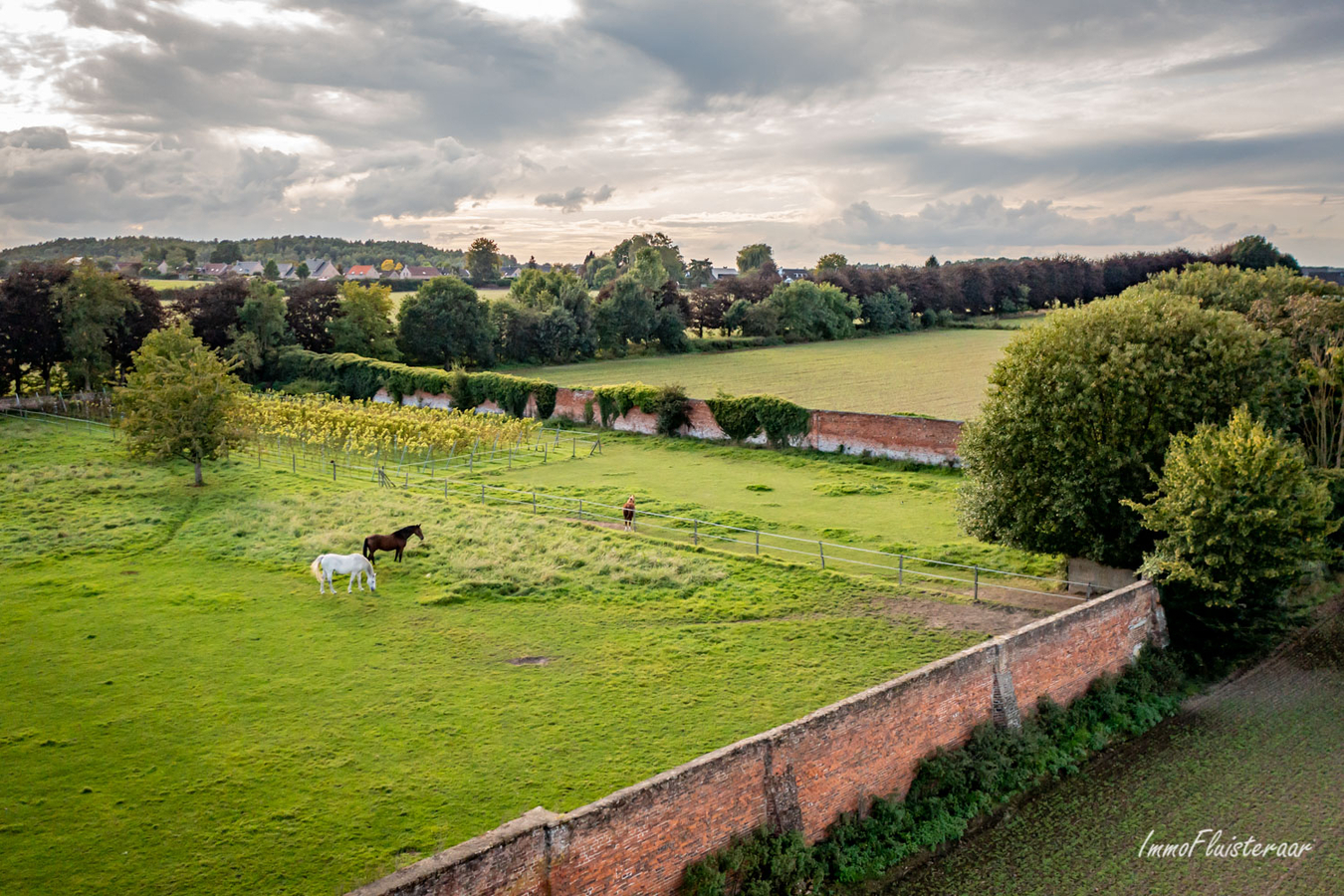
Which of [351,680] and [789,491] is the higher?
[789,491]

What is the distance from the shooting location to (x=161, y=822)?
10805 millimetres

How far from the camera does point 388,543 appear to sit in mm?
21656

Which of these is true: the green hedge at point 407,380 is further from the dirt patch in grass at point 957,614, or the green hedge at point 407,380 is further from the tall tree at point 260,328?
the dirt patch in grass at point 957,614

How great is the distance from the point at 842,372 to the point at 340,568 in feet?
155

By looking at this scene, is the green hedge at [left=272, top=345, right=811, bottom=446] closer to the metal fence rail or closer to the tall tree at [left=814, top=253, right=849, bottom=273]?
the metal fence rail

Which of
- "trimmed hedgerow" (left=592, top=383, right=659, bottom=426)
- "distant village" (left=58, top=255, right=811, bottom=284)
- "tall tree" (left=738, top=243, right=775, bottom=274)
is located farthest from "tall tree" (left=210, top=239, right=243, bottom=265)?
"trimmed hedgerow" (left=592, top=383, right=659, bottom=426)

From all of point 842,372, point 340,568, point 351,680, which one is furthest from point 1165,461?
point 842,372

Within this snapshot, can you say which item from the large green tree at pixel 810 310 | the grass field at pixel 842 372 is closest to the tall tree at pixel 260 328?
the grass field at pixel 842 372

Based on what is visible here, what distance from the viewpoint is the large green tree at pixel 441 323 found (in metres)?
62.3

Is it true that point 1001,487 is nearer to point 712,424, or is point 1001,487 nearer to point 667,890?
point 667,890

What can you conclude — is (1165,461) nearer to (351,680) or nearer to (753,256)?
(351,680)

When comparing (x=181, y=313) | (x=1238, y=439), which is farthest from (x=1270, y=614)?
(x=181, y=313)

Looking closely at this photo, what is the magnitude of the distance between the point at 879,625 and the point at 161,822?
1208 centimetres

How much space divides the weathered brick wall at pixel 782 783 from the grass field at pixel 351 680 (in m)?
1.92
